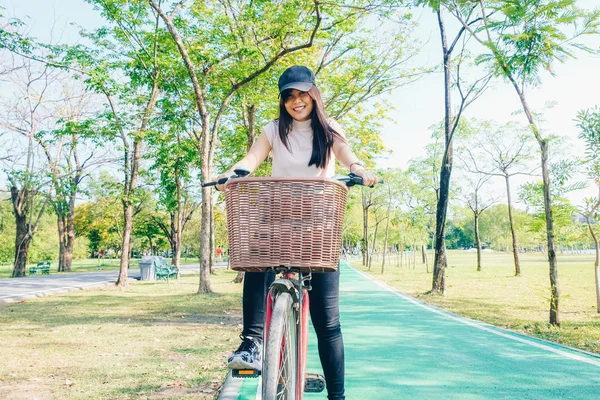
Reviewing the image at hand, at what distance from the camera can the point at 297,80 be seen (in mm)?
2850

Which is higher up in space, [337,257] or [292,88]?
[292,88]

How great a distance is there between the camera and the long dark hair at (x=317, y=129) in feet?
9.49

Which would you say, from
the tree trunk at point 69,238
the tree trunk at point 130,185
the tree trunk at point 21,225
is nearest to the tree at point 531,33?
the tree trunk at point 130,185

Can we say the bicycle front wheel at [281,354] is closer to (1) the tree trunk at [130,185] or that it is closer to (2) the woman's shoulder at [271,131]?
(2) the woman's shoulder at [271,131]

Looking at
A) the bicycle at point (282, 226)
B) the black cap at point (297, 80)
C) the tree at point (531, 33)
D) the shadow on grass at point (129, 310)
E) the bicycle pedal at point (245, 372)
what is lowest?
the shadow on grass at point (129, 310)

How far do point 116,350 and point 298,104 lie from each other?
4.88m

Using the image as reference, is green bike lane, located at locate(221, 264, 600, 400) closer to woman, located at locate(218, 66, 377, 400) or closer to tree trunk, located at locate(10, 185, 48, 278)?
woman, located at locate(218, 66, 377, 400)

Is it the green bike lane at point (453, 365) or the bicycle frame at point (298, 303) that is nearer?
the bicycle frame at point (298, 303)

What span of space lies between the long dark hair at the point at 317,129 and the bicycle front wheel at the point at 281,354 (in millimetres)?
815

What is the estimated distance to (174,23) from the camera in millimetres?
13758

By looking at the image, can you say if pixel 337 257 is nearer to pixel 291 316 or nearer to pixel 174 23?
pixel 291 316

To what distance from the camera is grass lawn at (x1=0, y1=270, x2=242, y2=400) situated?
177 inches

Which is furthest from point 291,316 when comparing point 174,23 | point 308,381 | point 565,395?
point 174,23

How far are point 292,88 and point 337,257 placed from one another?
100 centimetres
